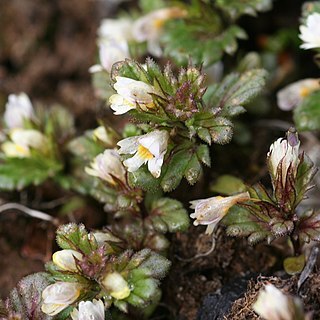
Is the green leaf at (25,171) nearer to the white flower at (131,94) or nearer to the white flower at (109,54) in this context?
the white flower at (109,54)

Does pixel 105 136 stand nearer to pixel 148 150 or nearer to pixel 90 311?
pixel 148 150

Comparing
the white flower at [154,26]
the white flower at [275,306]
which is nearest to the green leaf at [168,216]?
the white flower at [275,306]

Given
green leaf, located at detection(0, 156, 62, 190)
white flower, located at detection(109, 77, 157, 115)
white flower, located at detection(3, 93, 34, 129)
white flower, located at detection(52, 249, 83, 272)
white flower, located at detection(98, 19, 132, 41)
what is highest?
white flower, located at detection(109, 77, 157, 115)

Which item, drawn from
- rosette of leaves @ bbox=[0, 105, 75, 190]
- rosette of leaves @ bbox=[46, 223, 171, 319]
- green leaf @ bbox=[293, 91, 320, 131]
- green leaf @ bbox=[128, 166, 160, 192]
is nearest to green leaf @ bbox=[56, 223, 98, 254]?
rosette of leaves @ bbox=[46, 223, 171, 319]

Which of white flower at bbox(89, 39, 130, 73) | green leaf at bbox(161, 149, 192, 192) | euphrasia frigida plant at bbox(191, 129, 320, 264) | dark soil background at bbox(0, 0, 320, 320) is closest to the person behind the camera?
euphrasia frigida plant at bbox(191, 129, 320, 264)

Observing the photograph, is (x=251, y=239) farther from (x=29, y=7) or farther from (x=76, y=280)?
(x=29, y=7)

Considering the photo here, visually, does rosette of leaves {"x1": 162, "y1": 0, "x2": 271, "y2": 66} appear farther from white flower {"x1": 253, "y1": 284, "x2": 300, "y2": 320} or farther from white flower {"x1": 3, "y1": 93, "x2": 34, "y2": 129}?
white flower {"x1": 253, "y1": 284, "x2": 300, "y2": 320}
